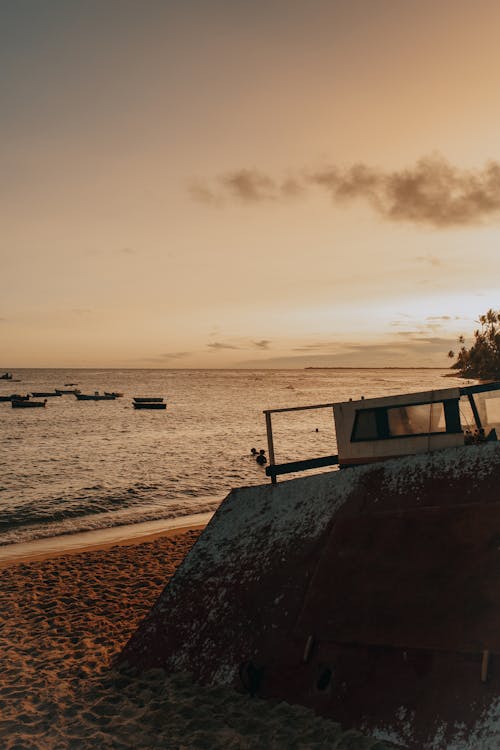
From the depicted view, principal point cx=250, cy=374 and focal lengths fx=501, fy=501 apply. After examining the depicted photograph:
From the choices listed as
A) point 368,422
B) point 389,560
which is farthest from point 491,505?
point 368,422

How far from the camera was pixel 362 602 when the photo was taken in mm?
5059

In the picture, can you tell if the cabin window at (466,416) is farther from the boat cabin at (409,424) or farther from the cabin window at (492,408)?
the cabin window at (492,408)

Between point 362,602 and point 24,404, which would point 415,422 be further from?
point 24,404

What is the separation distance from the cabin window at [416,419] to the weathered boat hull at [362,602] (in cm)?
247

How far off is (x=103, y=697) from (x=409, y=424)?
241 inches

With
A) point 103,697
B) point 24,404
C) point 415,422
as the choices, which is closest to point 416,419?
point 415,422

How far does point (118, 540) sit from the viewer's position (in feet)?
56.8

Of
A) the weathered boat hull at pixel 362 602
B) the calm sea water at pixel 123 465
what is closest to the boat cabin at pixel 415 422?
the weathered boat hull at pixel 362 602

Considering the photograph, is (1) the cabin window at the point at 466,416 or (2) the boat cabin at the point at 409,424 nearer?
(2) the boat cabin at the point at 409,424

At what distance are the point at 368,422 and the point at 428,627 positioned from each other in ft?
16.3

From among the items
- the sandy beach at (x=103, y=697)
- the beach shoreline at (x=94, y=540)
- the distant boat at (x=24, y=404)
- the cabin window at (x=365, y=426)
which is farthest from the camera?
the distant boat at (x=24, y=404)

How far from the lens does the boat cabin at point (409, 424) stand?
→ 7992 mm

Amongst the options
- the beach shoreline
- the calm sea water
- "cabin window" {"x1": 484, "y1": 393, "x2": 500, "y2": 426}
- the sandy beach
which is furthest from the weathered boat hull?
the calm sea water

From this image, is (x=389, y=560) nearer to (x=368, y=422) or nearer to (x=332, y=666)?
(x=332, y=666)
